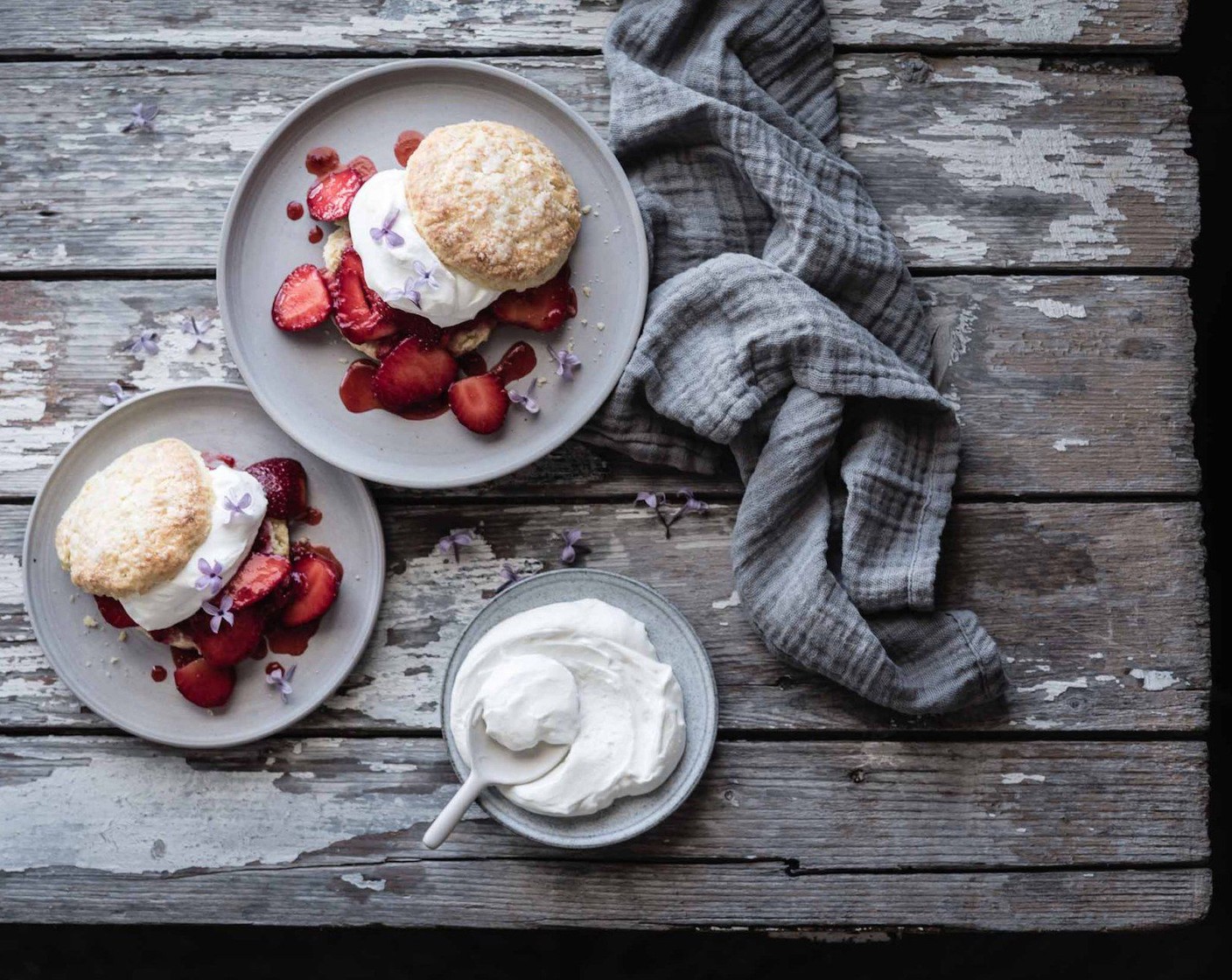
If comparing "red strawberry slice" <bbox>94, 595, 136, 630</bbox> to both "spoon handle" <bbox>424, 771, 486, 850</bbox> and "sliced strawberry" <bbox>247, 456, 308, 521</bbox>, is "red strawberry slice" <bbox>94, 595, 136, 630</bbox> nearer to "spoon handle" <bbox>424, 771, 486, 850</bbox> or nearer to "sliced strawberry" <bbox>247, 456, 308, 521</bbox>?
"sliced strawberry" <bbox>247, 456, 308, 521</bbox>

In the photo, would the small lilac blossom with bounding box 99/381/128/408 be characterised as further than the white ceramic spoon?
Yes

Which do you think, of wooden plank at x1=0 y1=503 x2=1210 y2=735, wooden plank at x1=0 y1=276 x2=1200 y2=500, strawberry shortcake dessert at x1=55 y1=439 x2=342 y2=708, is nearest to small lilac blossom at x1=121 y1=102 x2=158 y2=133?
wooden plank at x1=0 y1=276 x2=1200 y2=500

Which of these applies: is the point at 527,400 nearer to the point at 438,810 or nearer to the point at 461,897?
the point at 438,810

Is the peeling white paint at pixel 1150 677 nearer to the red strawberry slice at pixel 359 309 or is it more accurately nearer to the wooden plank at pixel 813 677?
the wooden plank at pixel 813 677

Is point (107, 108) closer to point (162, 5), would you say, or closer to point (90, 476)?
point (162, 5)

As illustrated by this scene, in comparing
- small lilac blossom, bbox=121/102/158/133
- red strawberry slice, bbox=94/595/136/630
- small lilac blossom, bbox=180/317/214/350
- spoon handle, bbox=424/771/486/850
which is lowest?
spoon handle, bbox=424/771/486/850
